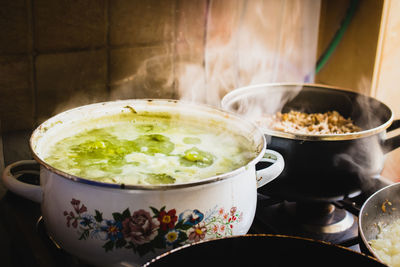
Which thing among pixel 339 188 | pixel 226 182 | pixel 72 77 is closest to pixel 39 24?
pixel 72 77

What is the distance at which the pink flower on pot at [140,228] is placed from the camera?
34.7 inches

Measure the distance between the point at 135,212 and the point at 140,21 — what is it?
854mm

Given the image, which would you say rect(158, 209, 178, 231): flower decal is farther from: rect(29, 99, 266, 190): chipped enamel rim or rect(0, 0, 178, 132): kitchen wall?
rect(0, 0, 178, 132): kitchen wall

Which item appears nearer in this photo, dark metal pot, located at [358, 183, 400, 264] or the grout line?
dark metal pot, located at [358, 183, 400, 264]

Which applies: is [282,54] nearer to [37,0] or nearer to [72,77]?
[72,77]

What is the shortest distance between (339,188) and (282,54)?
927mm

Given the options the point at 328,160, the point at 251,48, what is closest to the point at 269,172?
the point at 328,160

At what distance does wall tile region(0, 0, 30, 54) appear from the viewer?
1267 millimetres

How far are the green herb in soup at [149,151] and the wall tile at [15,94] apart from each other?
0.29 meters

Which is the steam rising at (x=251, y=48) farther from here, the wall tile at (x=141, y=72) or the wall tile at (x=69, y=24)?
the wall tile at (x=69, y=24)

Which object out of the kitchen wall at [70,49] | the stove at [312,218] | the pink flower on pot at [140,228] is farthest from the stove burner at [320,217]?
the kitchen wall at [70,49]

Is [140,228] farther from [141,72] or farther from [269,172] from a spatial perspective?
[141,72]

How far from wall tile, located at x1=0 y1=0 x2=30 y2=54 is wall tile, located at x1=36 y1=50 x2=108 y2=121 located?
0.25ft

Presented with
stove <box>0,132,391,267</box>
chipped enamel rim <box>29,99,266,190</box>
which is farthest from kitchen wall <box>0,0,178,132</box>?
chipped enamel rim <box>29,99,266,190</box>
